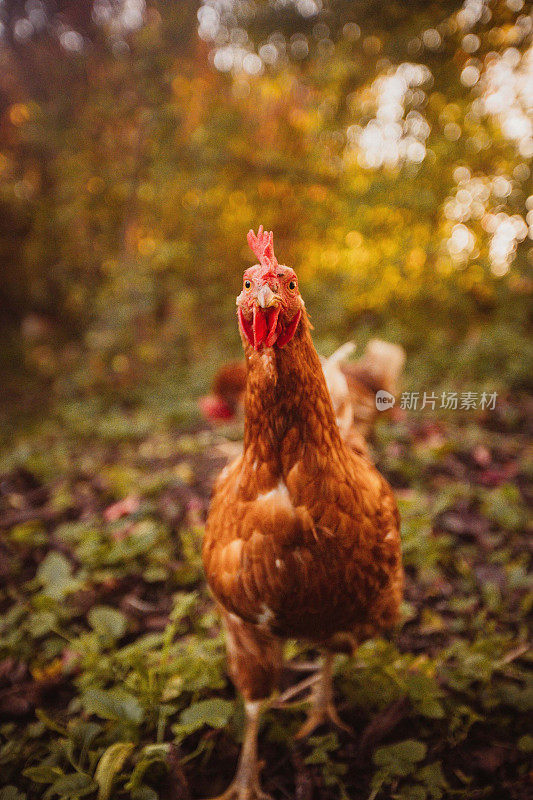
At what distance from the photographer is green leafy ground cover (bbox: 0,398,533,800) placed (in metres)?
1.10

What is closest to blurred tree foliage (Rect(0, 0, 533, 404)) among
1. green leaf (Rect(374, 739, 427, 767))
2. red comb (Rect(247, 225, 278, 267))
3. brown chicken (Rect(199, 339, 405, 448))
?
brown chicken (Rect(199, 339, 405, 448))

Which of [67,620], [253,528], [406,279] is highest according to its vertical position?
[406,279]

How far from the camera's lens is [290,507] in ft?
3.04

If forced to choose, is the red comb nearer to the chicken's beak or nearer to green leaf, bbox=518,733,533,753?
the chicken's beak

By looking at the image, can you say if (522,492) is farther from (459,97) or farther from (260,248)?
(459,97)

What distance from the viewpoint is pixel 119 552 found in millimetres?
1650

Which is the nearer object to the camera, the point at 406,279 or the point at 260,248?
the point at 260,248

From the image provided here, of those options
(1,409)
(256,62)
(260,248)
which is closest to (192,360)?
(1,409)

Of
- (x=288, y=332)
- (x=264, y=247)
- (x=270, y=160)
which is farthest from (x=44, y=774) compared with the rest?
(x=270, y=160)

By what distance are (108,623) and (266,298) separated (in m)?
1.23

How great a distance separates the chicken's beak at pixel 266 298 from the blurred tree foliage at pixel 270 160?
1286 millimetres

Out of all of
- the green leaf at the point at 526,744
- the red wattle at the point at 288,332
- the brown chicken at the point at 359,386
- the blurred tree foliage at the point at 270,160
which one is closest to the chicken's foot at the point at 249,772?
the green leaf at the point at 526,744

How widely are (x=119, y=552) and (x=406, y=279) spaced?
9.10 feet

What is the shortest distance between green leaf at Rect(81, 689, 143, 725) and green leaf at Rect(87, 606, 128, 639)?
0.25 meters
